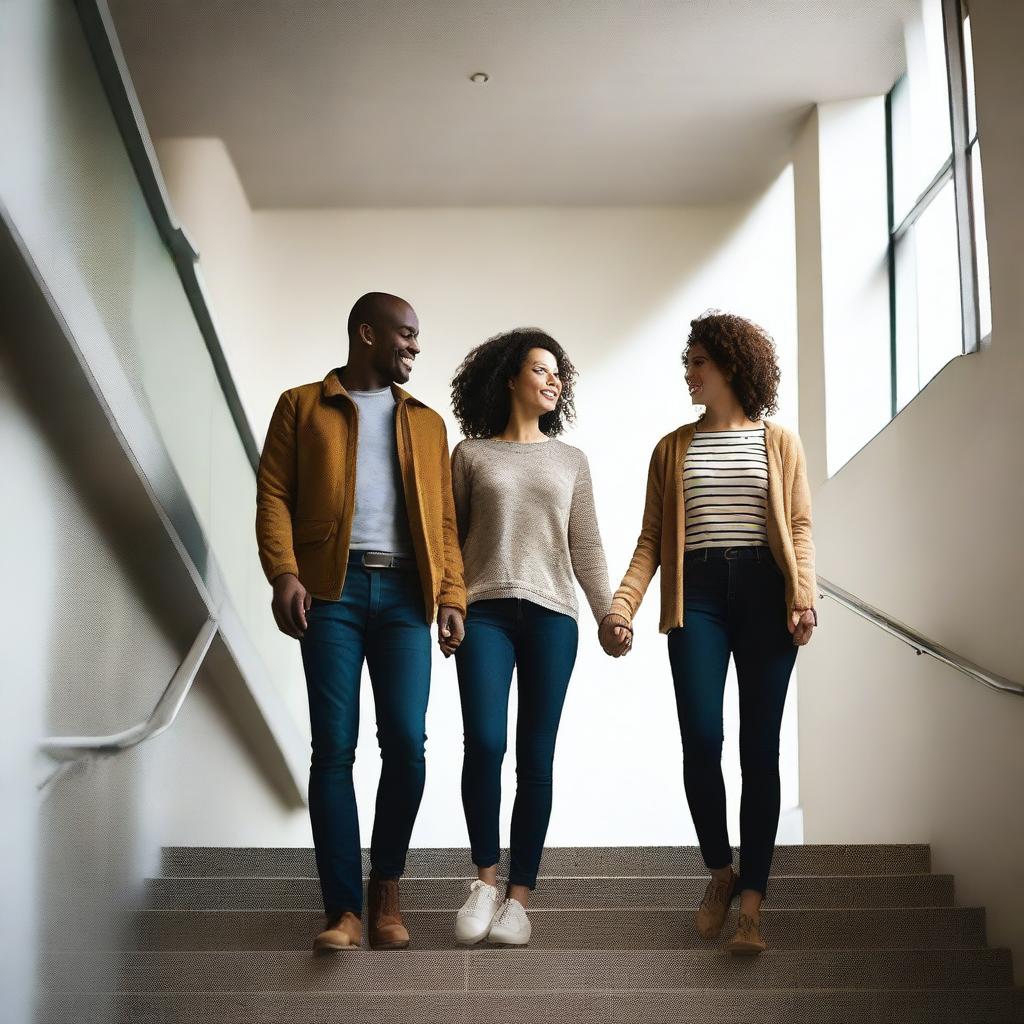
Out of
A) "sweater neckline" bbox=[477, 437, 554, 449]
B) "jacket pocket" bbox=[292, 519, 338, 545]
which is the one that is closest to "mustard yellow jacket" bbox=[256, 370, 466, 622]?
"jacket pocket" bbox=[292, 519, 338, 545]

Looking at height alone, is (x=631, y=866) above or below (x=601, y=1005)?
above

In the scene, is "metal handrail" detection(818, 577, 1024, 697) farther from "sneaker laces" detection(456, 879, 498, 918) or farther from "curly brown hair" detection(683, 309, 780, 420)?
"sneaker laces" detection(456, 879, 498, 918)

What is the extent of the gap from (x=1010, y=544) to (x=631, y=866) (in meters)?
1.52

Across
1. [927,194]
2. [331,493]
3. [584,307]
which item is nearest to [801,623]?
[331,493]

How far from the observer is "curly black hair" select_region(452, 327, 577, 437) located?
4.02 metres

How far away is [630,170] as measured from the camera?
8148 mm

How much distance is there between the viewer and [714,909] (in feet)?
A: 11.9

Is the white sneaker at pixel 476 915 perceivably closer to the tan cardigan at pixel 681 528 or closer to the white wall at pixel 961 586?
the tan cardigan at pixel 681 528

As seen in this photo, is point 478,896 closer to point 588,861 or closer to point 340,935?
point 340,935

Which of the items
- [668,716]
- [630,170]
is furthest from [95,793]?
[630,170]

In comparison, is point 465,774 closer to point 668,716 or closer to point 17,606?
point 17,606

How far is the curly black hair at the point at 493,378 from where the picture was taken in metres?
4.02

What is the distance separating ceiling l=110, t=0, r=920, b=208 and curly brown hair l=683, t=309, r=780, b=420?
3087 mm

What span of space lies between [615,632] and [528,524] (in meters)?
0.37
